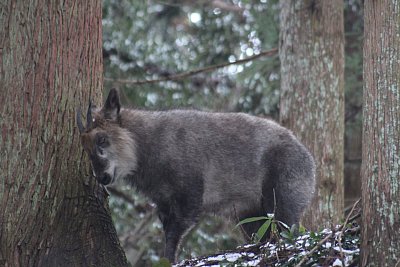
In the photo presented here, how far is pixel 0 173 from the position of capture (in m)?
5.02

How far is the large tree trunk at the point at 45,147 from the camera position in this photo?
16.5ft

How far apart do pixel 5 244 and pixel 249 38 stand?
27.4ft

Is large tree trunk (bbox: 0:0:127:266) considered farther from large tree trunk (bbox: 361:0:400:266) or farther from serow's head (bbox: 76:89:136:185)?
large tree trunk (bbox: 361:0:400:266)

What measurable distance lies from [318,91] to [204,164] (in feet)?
6.04

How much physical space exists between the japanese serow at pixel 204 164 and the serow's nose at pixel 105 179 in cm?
29

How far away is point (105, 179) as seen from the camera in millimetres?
5496

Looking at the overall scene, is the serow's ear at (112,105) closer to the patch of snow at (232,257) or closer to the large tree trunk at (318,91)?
the patch of snow at (232,257)

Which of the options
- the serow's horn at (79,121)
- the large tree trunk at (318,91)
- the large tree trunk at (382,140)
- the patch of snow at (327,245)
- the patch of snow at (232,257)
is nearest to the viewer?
the large tree trunk at (382,140)

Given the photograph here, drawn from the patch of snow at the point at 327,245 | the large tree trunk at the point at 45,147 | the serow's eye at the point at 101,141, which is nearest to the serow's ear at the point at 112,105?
the serow's eye at the point at 101,141

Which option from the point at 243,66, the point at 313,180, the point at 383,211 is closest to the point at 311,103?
the point at 313,180

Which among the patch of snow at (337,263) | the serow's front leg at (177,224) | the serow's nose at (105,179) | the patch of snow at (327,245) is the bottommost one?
the serow's front leg at (177,224)

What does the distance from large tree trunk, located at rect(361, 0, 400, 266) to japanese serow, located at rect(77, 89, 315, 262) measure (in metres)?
2.23

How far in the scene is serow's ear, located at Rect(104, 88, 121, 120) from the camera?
19.3ft

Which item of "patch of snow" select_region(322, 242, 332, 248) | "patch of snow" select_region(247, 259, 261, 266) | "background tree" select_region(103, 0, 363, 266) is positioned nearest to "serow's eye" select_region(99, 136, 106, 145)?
"patch of snow" select_region(247, 259, 261, 266)
